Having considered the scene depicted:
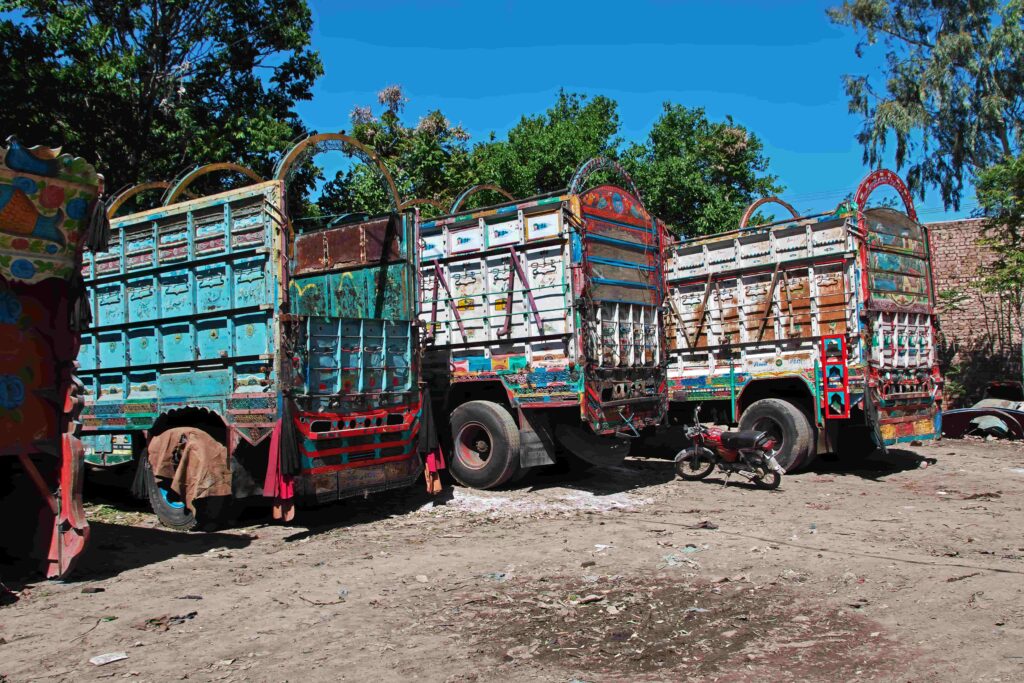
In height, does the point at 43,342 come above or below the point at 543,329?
below

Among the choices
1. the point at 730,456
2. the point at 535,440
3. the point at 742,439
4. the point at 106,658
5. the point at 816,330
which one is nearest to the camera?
the point at 106,658

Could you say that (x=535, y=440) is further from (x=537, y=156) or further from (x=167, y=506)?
(x=537, y=156)

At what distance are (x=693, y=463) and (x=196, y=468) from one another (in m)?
6.07

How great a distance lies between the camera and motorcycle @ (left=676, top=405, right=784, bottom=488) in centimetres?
977

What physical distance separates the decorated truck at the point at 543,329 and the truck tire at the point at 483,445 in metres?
0.01

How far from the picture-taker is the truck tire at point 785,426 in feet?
35.1

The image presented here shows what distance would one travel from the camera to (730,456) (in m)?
10.1

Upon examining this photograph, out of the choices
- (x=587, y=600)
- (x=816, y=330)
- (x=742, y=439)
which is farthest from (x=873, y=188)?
(x=587, y=600)

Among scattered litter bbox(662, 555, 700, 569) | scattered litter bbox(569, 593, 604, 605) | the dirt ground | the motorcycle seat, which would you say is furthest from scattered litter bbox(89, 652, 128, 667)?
the motorcycle seat

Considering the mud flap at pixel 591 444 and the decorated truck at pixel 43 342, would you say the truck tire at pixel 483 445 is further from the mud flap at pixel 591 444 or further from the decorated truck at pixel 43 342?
the decorated truck at pixel 43 342

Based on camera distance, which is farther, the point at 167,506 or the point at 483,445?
the point at 483,445

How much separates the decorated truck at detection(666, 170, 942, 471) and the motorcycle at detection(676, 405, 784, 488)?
3.35ft

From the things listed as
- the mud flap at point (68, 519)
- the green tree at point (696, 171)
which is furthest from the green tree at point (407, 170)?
the mud flap at point (68, 519)

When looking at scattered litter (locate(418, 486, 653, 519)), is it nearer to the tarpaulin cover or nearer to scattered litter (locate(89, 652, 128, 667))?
the tarpaulin cover
